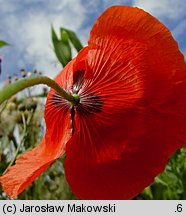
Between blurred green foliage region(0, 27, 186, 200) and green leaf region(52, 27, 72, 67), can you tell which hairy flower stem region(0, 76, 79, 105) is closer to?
blurred green foliage region(0, 27, 186, 200)

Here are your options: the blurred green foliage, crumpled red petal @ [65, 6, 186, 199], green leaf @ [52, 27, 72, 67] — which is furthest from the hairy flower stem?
green leaf @ [52, 27, 72, 67]

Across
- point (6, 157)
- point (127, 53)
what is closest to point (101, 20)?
point (127, 53)

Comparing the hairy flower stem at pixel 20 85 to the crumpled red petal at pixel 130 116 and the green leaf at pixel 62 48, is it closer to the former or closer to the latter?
the crumpled red petal at pixel 130 116

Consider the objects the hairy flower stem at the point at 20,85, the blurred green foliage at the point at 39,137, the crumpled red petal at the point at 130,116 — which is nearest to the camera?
the hairy flower stem at the point at 20,85

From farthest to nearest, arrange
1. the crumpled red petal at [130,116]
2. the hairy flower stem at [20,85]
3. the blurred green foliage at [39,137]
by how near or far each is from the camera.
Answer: the blurred green foliage at [39,137] → the crumpled red petal at [130,116] → the hairy flower stem at [20,85]

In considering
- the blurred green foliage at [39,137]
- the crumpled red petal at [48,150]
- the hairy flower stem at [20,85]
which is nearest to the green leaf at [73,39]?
the blurred green foliage at [39,137]

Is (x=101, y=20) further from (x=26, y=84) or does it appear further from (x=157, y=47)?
(x=26, y=84)
